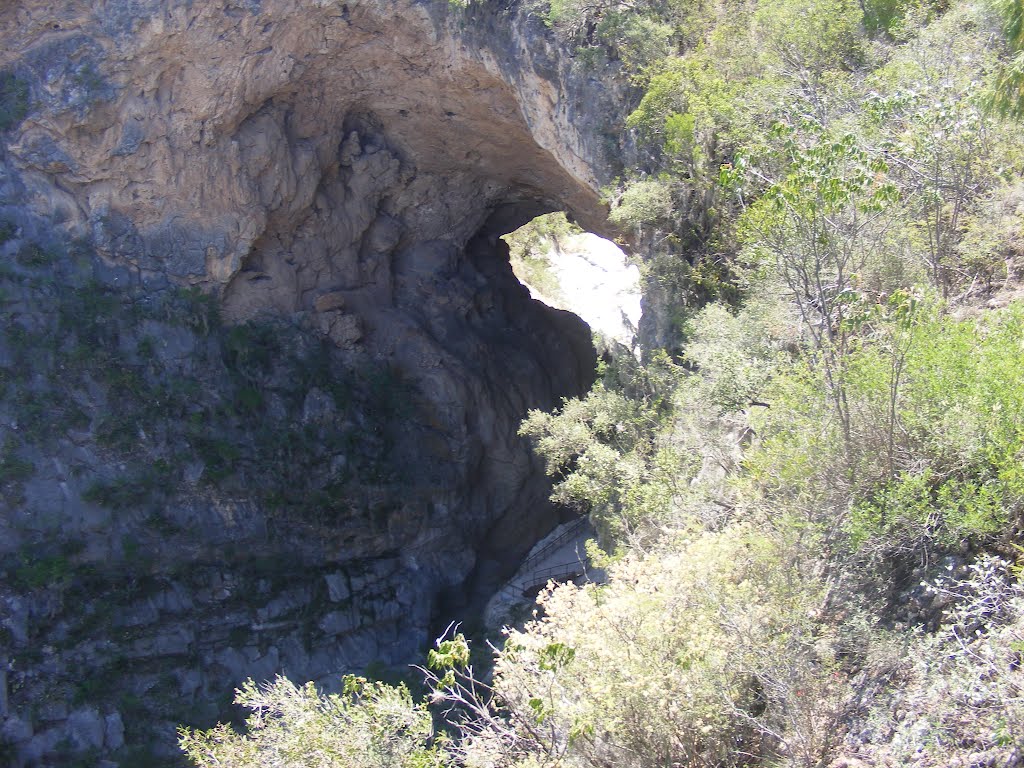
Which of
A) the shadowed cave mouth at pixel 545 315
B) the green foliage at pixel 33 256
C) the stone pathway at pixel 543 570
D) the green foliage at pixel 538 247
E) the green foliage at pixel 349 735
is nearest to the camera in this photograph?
the green foliage at pixel 349 735

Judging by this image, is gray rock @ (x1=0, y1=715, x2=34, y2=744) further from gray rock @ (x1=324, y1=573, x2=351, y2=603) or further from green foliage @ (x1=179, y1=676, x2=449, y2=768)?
green foliage @ (x1=179, y1=676, x2=449, y2=768)

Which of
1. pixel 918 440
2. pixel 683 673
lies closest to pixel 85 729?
pixel 683 673

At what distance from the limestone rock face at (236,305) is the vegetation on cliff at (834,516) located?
5935mm

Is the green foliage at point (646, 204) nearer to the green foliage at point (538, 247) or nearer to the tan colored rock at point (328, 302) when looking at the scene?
the tan colored rock at point (328, 302)

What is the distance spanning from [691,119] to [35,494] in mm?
12713

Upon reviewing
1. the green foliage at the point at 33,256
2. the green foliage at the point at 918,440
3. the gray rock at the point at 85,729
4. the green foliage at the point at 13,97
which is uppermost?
the green foliage at the point at 13,97

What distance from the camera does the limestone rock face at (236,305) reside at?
1398 cm

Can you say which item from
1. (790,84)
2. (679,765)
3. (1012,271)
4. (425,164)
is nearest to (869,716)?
(679,765)

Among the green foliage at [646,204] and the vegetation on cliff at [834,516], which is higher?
the green foliage at [646,204]

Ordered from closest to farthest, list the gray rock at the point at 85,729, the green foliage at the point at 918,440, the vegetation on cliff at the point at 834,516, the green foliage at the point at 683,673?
1. the vegetation on cliff at the point at 834,516
2. the green foliage at the point at 683,673
3. the green foliage at the point at 918,440
4. the gray rock at the point at 85,729

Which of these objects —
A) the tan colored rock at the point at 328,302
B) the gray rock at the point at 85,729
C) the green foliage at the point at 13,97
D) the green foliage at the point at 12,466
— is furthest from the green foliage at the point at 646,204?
the gray rock at the point at 85,729

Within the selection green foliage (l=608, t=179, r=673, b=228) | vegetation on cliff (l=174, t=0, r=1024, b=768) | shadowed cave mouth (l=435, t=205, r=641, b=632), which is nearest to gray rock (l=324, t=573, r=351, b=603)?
shadowed cave mouth (l=435, t=205, r=641, b=632)

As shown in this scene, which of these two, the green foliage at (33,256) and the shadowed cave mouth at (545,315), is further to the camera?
the shadowed cave mouth at (545,315)

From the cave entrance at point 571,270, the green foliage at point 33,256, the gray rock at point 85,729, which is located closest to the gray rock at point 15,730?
the gray rock at point 85,729
